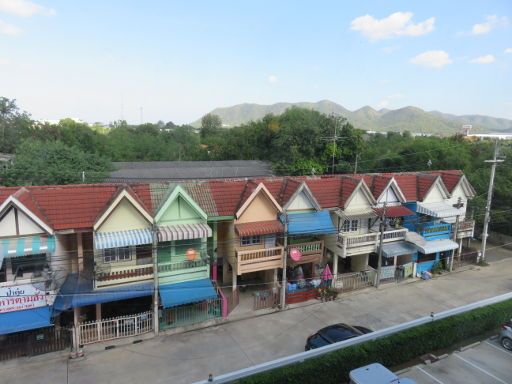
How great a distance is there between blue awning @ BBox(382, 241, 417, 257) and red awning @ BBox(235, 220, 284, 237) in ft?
28.0

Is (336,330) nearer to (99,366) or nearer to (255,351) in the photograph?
(255,351)

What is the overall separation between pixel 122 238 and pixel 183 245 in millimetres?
3449

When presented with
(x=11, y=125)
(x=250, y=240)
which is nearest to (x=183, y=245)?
(x=250, y=240)

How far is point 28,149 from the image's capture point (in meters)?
31.6

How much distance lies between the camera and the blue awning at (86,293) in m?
16.1

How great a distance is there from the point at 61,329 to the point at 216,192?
1075cm

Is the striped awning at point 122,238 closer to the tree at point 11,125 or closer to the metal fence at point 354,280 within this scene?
the metal fence at point 354,280

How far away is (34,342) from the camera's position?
1634 cm

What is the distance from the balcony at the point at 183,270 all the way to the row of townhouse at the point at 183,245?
55 millimetres

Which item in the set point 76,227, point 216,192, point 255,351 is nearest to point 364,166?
point 216,192

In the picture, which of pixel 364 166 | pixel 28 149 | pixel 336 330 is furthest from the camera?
pixel 364 166

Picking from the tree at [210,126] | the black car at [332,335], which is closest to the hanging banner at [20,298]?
the black car at [332,335]

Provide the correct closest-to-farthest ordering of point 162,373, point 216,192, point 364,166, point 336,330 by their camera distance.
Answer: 1. point 162,373
2. point 336,330
3. point 216,192
4. point 364,166

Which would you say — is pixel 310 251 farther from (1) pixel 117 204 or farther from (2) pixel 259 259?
(1) pixel 117 204
